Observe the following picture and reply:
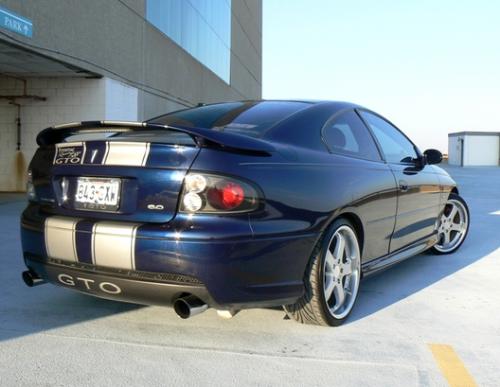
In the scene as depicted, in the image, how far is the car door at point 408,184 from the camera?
425 centimetres

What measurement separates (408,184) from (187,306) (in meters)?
2.41

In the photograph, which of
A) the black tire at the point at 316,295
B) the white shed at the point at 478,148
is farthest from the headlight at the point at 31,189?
the white shed at the point at 478,148

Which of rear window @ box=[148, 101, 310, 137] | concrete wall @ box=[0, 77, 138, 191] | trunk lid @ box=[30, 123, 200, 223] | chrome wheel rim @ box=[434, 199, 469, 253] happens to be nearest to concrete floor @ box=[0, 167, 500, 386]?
trunk lid @ box=[30, 123, 200, 223]

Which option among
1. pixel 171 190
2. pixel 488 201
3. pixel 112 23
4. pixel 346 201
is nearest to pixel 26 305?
pixel 171 190

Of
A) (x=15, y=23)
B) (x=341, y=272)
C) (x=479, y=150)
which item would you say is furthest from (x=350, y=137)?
(x=479, y=150)

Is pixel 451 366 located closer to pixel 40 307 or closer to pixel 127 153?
pixel 127 153

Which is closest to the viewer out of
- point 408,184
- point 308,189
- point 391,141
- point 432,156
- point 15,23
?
point 308,189

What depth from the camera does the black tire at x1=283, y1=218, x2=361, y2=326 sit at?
10.3ft

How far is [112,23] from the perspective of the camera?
11.4 m

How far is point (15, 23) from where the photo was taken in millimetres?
8047

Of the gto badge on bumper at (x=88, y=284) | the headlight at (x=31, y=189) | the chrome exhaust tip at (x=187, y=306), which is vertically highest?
the headlight at (x=31, y=189)

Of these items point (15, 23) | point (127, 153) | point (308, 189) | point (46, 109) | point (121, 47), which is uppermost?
point (121, 47)

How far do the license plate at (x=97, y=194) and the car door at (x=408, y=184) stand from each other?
2.14 m

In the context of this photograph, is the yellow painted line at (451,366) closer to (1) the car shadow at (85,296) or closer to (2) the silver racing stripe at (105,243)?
(1) the car shadow at (85,296)
